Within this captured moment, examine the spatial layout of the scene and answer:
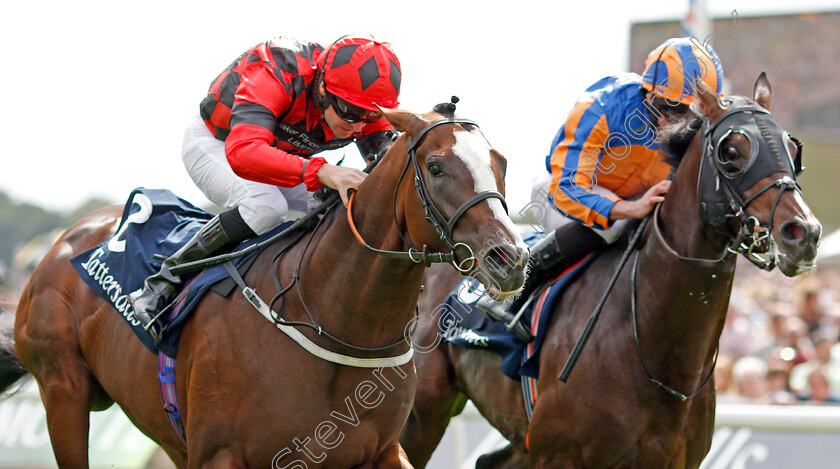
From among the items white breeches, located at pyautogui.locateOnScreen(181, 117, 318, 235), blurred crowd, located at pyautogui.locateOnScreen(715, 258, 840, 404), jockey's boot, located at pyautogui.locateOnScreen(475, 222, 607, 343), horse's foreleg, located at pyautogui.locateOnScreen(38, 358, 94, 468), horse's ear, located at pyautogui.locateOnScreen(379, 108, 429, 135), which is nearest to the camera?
horse's ear, located at pyautogui.locateOnScreen(379, 108, 429, 135)

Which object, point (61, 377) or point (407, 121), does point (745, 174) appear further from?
point (61, 377)

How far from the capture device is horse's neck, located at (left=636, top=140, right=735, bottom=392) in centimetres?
351

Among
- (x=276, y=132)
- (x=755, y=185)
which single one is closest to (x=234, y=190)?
(x=276, y=132)

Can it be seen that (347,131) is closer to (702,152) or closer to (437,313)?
(702,152)

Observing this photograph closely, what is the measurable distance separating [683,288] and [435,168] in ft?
4.39

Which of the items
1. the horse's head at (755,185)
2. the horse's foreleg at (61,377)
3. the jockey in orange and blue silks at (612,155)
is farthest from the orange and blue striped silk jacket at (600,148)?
the horse's foreleg at (61,377)

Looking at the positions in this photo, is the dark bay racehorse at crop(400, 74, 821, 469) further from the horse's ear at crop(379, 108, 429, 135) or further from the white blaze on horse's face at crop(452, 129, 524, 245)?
the horse's ear at crop(379, 108, 429, 135)

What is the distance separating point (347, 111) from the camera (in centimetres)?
357

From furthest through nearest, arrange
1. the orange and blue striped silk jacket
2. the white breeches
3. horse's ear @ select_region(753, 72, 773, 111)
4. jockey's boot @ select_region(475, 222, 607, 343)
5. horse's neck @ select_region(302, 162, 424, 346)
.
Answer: jockey's boot @ select_region(475, 222, 607, 343) → the orange and blue striped silk jacket → the white breeches → horse's ear @ select_region(753, 72, 773, 111) → horse's neck @ select_region(302, 162, 424, 346)

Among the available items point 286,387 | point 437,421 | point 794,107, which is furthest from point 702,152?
point 794,107

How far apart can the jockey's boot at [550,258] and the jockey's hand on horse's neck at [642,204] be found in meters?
0.23

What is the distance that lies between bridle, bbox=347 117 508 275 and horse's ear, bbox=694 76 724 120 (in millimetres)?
1121

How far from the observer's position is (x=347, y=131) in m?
3.78

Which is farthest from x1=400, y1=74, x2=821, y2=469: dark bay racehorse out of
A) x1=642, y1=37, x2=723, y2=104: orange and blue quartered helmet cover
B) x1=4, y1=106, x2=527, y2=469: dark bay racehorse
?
x1=4, y1=106, x2=527, y2=469: dark bay racehorse
